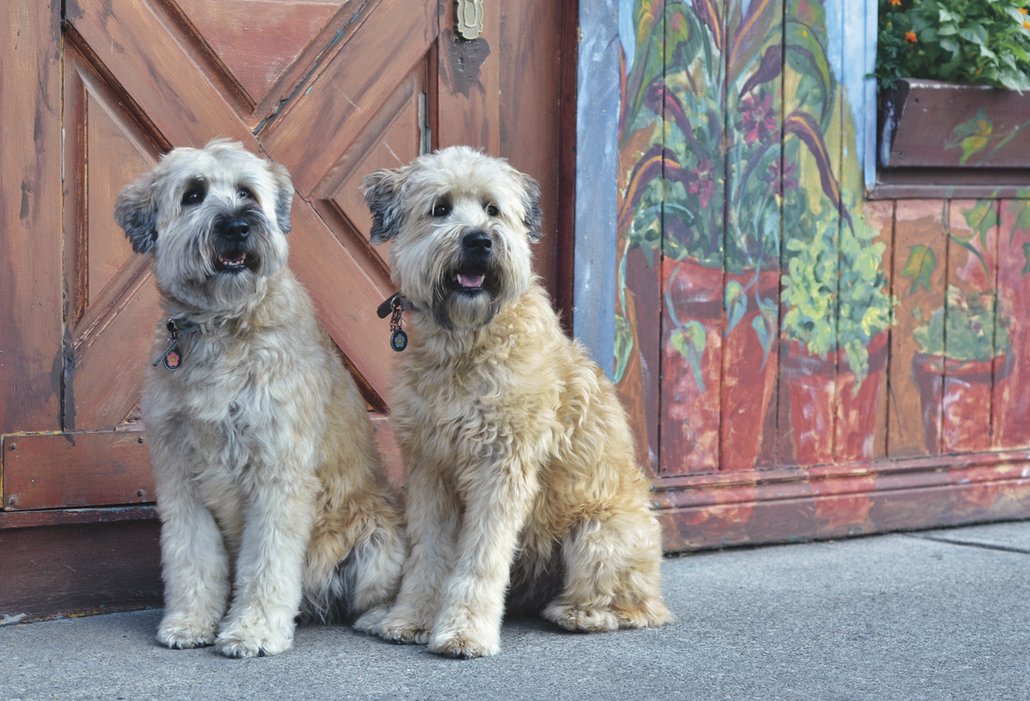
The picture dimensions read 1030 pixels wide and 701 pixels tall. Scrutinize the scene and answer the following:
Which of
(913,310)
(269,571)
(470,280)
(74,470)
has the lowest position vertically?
(269,571)

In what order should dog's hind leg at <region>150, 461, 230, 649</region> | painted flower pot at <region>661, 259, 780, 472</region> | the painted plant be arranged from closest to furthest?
dog's hind leg at <region>150, 461, 230, 649</region> < the painted plant < painted flower pot at <region>661, 259, 780, 472</region>

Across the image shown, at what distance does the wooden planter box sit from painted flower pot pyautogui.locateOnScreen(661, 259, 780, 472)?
0.86 metres

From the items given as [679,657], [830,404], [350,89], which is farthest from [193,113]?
[830,404]

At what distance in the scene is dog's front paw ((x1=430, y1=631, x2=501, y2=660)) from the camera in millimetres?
4035

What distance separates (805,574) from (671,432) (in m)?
0.85

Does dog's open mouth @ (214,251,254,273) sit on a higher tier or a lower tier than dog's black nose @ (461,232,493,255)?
lower

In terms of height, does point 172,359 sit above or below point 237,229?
below

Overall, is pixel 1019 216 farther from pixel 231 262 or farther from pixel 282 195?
pixel 231 262

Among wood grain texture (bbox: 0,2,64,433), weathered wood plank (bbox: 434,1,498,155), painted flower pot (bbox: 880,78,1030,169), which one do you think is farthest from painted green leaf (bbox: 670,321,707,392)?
wood grain texture (bbox: 0,2,64,433)

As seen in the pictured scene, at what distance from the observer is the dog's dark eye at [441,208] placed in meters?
4.18

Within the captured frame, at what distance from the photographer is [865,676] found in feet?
12.9

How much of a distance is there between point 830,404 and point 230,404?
10.0ft

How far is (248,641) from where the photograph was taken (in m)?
4.05

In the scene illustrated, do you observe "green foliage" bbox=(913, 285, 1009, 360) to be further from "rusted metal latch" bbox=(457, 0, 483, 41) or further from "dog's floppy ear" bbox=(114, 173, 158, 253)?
"dog's floppy ear" bbox=(114, 173, 158, 253)
